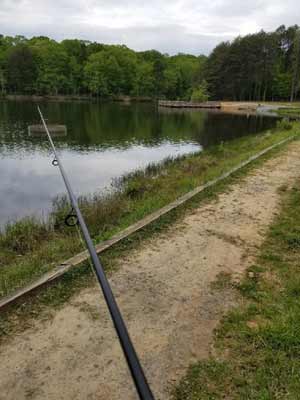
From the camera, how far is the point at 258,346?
2.46 metres

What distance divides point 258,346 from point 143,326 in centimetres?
98

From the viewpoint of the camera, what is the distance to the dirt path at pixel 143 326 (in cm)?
214

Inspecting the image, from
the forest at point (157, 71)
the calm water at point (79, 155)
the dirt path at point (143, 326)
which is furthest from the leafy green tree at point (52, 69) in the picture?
A: the dirt path at point (143, 326)

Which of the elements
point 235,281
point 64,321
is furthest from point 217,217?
point 64,321

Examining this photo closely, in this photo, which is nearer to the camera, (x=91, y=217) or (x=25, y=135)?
(x=91, y=217)

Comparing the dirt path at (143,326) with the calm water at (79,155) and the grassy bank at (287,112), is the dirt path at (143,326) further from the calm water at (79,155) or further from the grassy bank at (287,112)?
the grassy bank at (287,112)

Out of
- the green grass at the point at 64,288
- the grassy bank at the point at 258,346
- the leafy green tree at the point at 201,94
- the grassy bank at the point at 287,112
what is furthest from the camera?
the leafy green tree at the point at 201,94

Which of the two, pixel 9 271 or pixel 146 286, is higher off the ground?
pixel 146 286

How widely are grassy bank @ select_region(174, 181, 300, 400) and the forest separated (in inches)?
2276

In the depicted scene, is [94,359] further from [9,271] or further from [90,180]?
[90,180]

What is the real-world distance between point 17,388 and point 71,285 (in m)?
1.23

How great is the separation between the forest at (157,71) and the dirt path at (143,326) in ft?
187

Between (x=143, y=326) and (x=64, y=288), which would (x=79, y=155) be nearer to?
(x=64, y=288)

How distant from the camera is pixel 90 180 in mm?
11102
